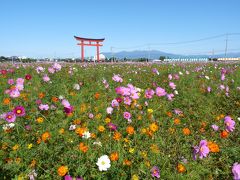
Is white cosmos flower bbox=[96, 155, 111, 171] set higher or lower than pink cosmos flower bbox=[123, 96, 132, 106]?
lower

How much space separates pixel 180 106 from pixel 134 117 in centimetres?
141

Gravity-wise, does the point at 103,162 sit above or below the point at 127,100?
below

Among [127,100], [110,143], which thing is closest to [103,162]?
[110,143]

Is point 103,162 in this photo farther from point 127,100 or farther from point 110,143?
point 127,100

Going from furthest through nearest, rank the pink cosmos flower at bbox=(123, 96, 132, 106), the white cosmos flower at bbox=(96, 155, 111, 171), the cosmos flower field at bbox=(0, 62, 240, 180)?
1. the pink cosmos flower at bbox=(123, 96, 132, 106)
2. the cosmos flower field at bbox=(0, 62, 240, 180)
3. the white cosmos flower at bbox=(96, 155, 111, 171)

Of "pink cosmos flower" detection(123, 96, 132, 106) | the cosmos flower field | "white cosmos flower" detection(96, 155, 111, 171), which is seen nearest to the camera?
"white cosmos flower" detection(96, 155, 111, 171)

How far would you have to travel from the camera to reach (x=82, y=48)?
97.5 feet

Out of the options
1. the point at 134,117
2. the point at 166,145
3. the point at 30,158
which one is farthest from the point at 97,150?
the point at 134,117

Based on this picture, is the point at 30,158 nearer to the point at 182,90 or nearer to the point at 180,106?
the point at 180,106

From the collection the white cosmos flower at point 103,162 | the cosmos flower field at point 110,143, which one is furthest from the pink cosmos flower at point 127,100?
the white cosmos flower at point 103,162

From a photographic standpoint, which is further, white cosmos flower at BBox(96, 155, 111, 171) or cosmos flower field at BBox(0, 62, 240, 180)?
cosmos flower field at BBox(0, 62, 240, 180)

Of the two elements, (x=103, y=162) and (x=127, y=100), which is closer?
(x=103, y=162)

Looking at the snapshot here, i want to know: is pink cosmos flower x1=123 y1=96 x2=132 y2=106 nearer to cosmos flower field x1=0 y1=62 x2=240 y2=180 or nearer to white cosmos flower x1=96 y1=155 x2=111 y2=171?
cosmos flower field x1=0 y1=62 x2=240 y2=180

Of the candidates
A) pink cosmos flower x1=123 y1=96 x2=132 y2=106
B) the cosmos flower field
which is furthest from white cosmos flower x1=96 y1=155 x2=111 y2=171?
pink cosmos flower x1=123 y1=96 x2=132 y2=106
